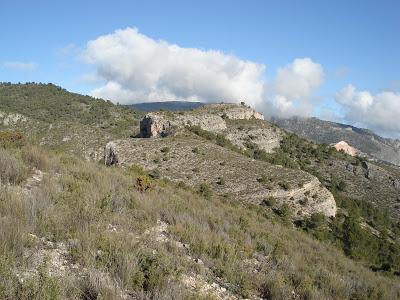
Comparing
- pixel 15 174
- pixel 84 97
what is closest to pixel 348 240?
pixel 15 174

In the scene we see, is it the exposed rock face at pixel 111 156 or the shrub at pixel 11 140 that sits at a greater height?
the shrub at pixel 11 140

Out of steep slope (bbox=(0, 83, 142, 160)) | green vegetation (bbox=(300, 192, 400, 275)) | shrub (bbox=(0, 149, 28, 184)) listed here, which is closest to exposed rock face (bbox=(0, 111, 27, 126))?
steep slope (bbox=(0, 83, 142, 160))

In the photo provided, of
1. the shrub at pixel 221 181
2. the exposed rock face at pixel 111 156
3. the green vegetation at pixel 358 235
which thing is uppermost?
the exposed rock face at pixel 111 156

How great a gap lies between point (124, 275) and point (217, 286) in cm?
184

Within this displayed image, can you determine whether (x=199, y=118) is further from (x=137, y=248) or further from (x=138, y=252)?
(x=138, y=252)

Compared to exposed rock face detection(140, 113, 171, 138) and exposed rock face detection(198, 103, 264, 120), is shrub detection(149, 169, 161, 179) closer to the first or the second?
exposed rock face detection(140, 113, 171, 138)

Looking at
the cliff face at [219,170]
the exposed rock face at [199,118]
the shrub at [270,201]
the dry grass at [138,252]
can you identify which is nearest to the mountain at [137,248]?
the dry grass at [138,252]

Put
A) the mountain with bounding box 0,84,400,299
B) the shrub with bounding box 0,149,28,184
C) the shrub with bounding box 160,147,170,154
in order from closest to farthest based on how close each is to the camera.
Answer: the mountain with bounding box 0,84,400,299
the shrub with bounding box 0,149,28,184
the shrub with bounding box 160,147,170,154

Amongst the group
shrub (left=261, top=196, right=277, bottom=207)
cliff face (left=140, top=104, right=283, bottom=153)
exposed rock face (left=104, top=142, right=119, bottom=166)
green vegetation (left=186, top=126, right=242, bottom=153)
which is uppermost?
cliff face (left=140, top=104, right=283, bottom=153)

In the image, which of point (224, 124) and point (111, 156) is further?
point (224, 124)

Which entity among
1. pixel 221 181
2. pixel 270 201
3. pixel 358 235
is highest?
pixel 221 181

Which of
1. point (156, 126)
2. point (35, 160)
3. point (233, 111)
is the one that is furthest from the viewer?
point (233, 111)

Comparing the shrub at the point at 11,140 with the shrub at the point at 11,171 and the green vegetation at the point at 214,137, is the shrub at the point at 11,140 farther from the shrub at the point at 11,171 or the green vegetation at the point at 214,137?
the green vegetation at the point at 214,137

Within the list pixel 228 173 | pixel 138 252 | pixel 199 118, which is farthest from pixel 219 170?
pixel 138 252
